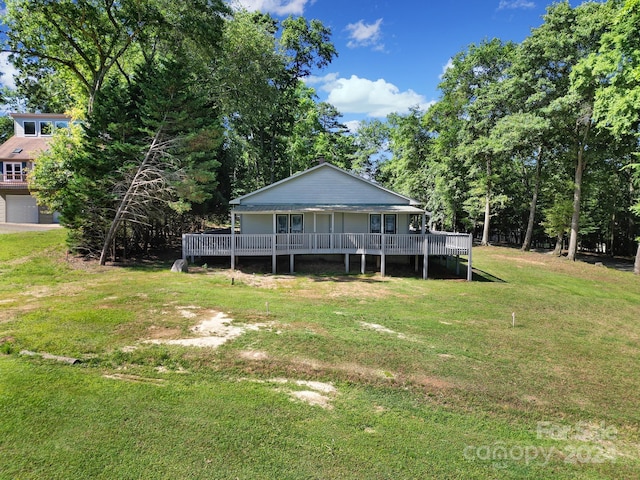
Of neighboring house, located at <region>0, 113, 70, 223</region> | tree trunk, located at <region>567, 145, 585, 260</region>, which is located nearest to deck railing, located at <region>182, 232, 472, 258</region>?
tree trunk, located at <region>567, 145, 585, 260</region>

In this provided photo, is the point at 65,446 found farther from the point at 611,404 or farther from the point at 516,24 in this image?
the point at 516,24

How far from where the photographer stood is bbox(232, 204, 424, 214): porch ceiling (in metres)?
17.9

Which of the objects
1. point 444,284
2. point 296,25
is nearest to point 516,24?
point 296,25

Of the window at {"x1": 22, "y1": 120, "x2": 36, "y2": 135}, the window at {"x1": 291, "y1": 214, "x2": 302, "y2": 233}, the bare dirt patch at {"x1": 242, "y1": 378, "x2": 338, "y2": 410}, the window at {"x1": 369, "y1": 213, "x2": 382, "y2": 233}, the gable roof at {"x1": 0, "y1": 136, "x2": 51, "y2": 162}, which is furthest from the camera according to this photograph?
the window at {"x1": 22, "y1": 120, "x2": 36, "y2": 135}

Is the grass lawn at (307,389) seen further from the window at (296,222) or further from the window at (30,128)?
the window at (30,128)

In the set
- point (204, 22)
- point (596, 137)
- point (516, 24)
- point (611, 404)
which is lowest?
point (611, 404)

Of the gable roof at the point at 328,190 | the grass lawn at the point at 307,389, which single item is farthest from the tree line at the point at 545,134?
the grass lawn at the point at 307,389

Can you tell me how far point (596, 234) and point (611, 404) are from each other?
39.2 meters

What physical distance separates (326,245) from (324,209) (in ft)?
6.16

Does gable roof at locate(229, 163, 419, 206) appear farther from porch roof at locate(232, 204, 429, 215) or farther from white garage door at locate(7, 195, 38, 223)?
white garage door at locate(7, 195, 38, 223)

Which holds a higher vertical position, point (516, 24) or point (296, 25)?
point (296, 25)

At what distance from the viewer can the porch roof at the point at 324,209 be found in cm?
1786

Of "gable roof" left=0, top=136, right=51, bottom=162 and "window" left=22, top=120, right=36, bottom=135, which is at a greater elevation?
"window" left=22, top=120, right=36, bottom=135

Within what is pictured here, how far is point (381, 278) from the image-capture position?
55.2ft
